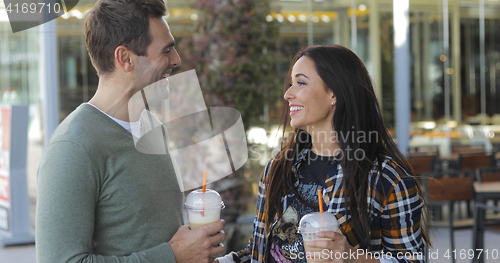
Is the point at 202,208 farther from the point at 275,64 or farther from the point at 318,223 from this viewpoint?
the point at 275,64

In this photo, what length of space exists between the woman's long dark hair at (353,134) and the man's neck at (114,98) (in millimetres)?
656

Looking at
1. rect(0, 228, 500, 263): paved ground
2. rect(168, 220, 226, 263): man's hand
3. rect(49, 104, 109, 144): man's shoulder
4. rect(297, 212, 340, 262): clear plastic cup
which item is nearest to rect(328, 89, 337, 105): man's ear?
rect(297, 212, 340, 262): clear plastic cup

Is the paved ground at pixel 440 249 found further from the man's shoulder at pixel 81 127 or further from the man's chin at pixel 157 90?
the man's shoulder at pixel 81 127

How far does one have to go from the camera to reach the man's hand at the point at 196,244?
4.33ft

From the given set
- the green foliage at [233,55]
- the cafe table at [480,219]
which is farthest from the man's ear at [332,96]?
the cafe table at [480,219]

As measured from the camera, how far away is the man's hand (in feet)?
4.33

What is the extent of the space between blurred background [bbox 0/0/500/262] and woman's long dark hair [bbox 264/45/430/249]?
1.85m

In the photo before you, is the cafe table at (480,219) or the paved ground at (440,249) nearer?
the cafe table at (480,219)

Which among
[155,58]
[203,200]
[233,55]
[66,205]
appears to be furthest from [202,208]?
[233,55]

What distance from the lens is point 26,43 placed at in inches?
289

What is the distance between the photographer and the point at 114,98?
139cm

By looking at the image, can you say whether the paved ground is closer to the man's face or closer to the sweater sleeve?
the man's face

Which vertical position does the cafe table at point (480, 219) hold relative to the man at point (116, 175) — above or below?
below

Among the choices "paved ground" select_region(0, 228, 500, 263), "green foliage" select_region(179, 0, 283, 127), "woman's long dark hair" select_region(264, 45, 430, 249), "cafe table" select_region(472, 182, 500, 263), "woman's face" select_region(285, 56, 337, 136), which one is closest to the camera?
"woman's long dark hair" select_region(264, 45, 430, 249)
